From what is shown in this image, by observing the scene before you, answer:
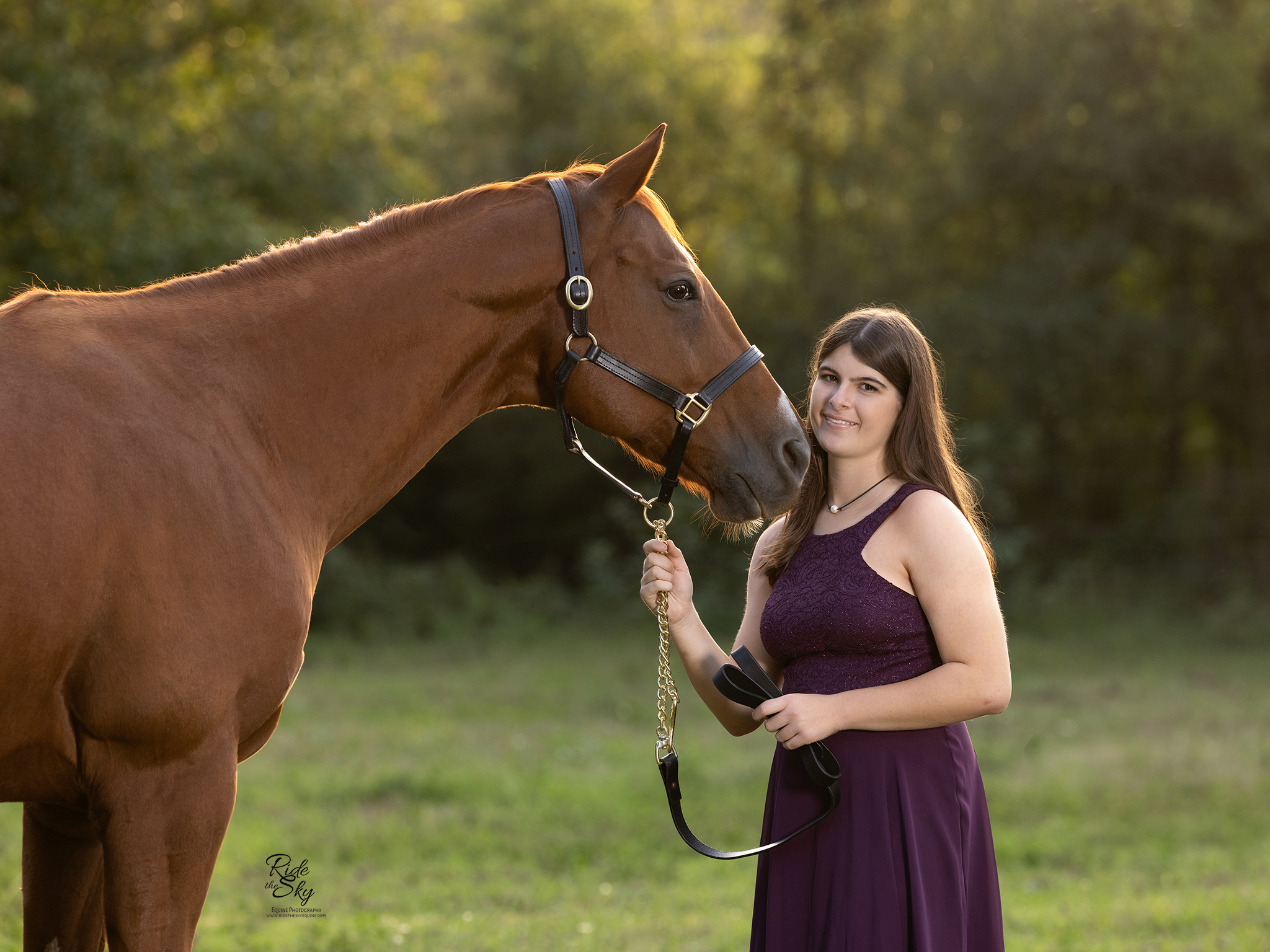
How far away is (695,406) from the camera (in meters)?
2.42

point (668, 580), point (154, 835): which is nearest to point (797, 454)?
point (668, 580)

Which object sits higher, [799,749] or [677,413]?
[677,413]

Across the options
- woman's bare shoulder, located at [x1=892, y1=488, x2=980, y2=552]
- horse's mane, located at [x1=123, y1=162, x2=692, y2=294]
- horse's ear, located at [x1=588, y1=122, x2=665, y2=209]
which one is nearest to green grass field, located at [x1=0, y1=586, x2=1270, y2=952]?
woman's bare shoulder, located at [x1=892, y1=488, x2=980, y2=552]

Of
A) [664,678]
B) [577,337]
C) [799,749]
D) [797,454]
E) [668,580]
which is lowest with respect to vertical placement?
[799,749]

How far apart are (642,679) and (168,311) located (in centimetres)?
849

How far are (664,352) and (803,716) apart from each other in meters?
0.84

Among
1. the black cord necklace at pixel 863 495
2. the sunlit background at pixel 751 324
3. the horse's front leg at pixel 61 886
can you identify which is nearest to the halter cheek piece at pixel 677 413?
the black cord necklace at pixel 863 495

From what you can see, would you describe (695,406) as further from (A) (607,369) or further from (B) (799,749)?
(B) (799,749)

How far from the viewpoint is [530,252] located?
2350 mm

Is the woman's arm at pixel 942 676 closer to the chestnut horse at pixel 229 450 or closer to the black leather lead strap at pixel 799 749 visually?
the black leather lead strap at pixel 799 749

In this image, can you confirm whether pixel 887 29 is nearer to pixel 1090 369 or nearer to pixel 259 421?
pixel 1090 369

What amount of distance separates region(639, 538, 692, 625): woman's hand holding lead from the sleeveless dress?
0.23 m

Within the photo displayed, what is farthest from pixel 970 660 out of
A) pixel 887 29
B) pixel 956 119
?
pixel 887 29

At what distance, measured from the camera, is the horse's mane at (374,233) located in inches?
88.4
